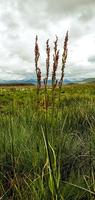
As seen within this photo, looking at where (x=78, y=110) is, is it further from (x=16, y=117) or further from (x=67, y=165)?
(x=67, y=165)

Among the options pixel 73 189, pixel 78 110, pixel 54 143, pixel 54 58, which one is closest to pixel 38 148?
pixel 54 143

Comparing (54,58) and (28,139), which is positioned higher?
(54,58)

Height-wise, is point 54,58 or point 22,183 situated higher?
point 54,58

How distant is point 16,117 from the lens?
5.30 m

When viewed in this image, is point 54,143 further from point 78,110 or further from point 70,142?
point 78,110

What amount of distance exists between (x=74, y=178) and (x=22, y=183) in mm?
523

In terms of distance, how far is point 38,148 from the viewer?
11.8 feet

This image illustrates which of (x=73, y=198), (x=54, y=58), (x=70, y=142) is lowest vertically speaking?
(x=73, y=198)

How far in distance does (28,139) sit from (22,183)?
0.82 m

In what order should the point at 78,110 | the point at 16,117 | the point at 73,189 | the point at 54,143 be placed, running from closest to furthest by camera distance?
the point at 73,189
the point at 54,143
the point at 16,117
the point at 78,110

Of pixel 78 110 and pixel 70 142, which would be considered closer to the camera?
pixel 70 142

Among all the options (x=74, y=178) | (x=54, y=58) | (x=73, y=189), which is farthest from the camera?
(x=74, y=178)

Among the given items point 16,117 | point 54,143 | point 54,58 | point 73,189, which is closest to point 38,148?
point 54,143

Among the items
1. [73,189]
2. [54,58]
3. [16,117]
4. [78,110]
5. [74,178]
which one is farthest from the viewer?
[78,110]
